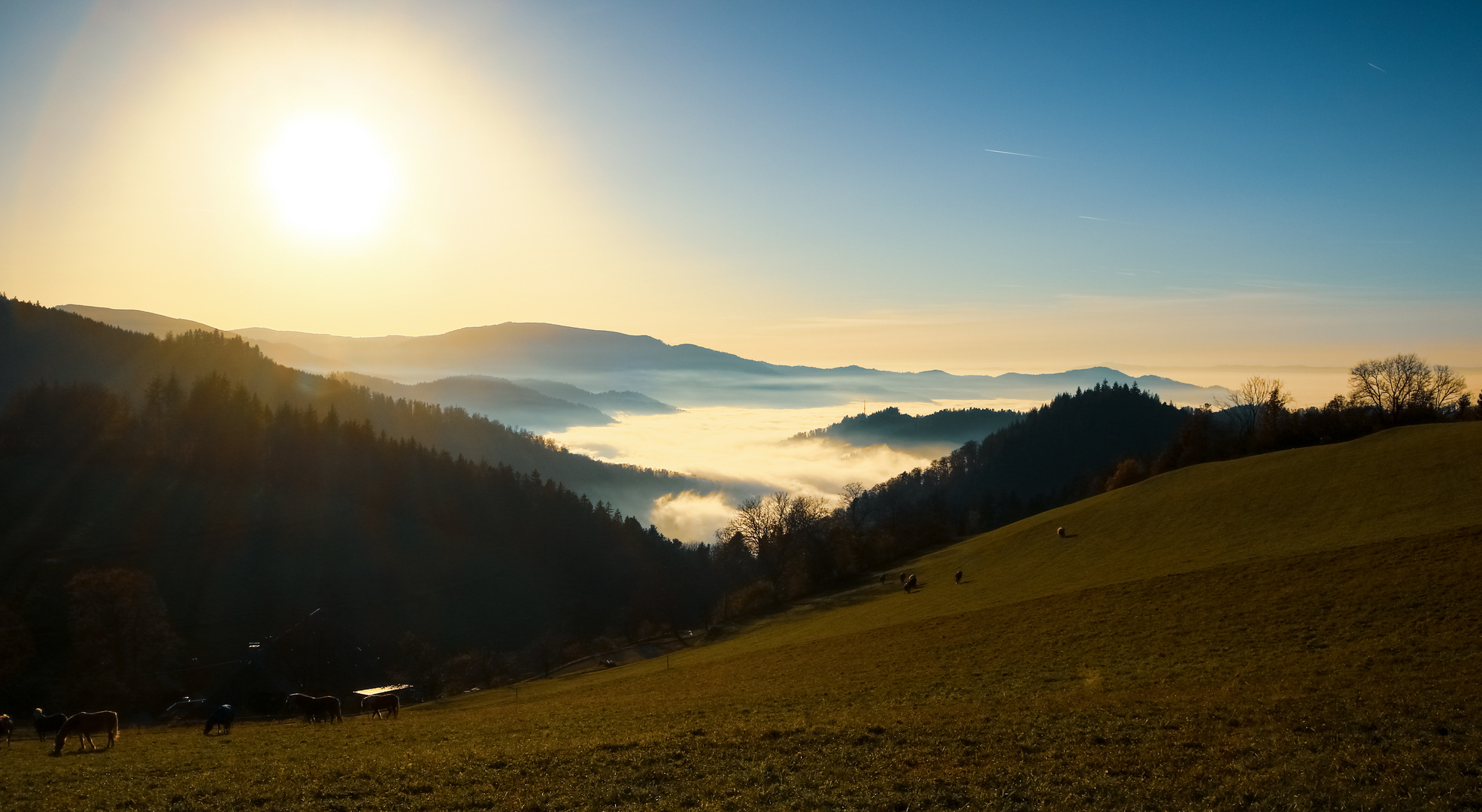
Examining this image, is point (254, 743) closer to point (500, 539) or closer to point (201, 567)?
point (201, 567)

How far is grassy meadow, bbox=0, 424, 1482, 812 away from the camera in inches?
689

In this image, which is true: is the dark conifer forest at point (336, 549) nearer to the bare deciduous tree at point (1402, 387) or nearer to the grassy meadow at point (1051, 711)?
the bare deciduous tree at point (1402, 387)

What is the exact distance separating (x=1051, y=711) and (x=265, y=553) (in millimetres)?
137609

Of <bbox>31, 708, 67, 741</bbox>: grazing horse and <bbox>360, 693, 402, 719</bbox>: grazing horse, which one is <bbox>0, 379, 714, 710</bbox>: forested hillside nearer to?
<bbox>360, 693, 402, 719</bbox>: grazing horse

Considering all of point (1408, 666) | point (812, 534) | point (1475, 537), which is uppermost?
point (1475, 537)

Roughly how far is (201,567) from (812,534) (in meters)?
95.3

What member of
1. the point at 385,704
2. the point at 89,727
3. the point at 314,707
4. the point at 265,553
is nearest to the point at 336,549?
the point at 265,553

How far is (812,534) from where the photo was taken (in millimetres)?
112188

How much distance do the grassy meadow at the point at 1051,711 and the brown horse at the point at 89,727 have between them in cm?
97

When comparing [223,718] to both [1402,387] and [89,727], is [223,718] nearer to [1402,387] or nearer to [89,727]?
[89,727]

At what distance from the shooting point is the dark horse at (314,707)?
1512 inches

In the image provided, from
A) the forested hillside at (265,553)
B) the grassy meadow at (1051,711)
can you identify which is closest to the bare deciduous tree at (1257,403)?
the grassy meadow at (1051,711)

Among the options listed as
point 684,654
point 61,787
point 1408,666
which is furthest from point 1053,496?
point 61,787

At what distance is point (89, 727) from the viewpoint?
1091 inches
